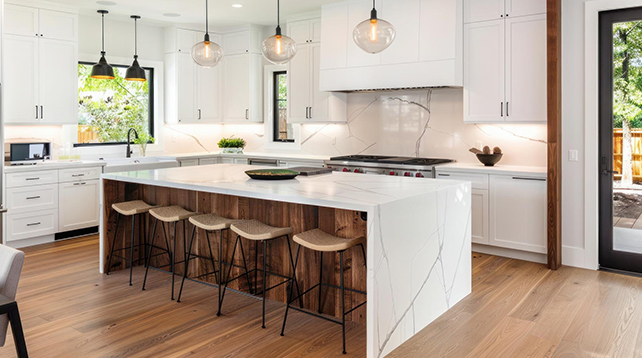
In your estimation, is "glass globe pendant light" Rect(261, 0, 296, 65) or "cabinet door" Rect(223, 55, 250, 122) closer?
"glass globe pendant light" Rect(261, 0, 296, 65)

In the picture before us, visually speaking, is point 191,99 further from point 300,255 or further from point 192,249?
point 300,255

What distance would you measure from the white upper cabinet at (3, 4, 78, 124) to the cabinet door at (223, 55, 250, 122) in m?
2.15

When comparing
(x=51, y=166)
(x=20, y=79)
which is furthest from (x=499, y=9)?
(x=20, y=79)

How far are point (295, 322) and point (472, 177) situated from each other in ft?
8.42

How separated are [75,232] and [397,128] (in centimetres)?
395

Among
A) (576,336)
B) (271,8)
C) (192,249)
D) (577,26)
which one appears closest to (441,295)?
(576,336)

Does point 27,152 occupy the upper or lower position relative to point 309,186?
upper

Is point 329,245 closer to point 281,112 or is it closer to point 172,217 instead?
point 172,217

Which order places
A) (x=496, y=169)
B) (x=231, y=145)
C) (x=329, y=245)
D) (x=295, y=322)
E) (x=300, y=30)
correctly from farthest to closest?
(x=231, y=145) < (x=300, y=30) < (x=496, y=169) < (x=295, y=322) < (x=329, y=245)

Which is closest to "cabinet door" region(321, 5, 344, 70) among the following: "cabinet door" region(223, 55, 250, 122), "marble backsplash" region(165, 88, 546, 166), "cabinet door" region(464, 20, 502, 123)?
"marble backsplash" region(165, 88, 546, 166)

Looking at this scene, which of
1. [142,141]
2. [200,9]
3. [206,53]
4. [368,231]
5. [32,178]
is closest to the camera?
[368,231]

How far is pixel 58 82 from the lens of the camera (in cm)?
588

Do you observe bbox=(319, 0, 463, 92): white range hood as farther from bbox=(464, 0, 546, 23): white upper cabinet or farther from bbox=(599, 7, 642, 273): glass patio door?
bbox=(599, 7, 642, 273): glass patio door

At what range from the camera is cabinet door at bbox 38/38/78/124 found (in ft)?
18.8
